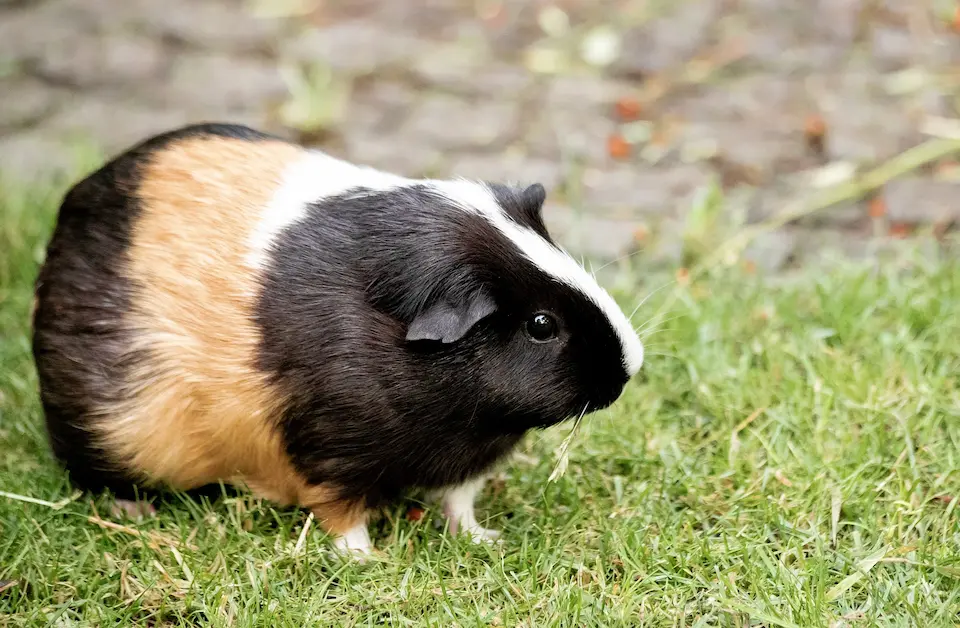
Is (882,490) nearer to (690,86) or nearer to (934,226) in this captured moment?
(934,226)

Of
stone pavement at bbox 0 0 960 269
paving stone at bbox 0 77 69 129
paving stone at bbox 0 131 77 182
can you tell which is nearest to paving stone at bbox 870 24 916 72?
stone pavement at bbox 0 0 960 269

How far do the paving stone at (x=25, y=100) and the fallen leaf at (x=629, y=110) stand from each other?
283 centimetres

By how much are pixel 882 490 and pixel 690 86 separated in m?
2.87

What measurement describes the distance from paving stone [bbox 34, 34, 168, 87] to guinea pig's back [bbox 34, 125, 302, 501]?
2520 millimetres

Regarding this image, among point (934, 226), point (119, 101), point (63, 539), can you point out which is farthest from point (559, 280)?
point (119, 101)

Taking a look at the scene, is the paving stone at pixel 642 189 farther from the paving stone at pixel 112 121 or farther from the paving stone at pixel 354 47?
the paving stone at pixel 112 121

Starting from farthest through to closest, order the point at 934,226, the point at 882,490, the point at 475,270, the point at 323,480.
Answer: the point at 934,226 < the point at 882,490 < the point at 323,480 < the point at 475,270

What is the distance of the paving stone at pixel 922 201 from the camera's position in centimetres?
442

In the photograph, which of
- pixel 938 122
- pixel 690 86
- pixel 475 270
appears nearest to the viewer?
pixel 475 270

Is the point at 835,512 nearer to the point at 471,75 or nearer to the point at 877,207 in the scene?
the point at 877,207

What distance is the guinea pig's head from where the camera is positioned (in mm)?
2508

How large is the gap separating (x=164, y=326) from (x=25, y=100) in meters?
3.01

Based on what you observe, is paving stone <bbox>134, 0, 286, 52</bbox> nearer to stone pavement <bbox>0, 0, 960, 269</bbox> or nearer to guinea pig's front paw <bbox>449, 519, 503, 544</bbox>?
stone pavement <bbox>0, 0, 960, 269</bbox>

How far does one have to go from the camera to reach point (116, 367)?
273 cm
